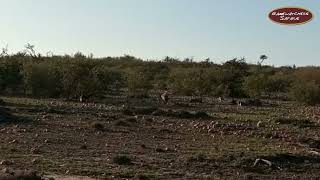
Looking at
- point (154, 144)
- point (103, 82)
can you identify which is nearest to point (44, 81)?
point (103, 82)

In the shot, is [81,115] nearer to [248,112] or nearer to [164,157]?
[248,112]

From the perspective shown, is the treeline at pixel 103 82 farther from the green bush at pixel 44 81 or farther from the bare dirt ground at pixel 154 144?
the bare dirt ground at pixel 154 144

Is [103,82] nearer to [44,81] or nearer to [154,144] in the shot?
[44,81]

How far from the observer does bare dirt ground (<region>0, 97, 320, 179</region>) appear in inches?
536

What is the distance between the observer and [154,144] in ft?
58.7

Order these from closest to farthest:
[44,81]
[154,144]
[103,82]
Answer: [154,144] → [44,81] → [103,82]

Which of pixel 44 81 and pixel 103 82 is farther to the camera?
pixel 103 82

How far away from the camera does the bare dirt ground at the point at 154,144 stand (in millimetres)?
13625

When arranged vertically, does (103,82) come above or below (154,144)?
above

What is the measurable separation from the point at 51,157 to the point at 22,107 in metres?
13.6

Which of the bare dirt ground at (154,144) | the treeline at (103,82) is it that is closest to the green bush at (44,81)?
the treeline at (103,82)

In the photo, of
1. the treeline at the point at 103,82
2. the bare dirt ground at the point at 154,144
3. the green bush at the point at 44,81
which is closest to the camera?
the bare dirt ground at the point at 154,144

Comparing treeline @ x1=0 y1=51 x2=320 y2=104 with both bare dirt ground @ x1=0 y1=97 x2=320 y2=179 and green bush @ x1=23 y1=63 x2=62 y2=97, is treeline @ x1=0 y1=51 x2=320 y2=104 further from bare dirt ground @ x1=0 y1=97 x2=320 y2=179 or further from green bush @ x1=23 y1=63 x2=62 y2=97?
bare dirt ground @ x1=0 y1=97 x2=320 y2=179

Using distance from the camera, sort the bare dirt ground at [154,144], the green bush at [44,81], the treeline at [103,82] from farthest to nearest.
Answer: the green bush at [44,81] → the treeline at [103,82] → the bare dirt ground at [154,144]
